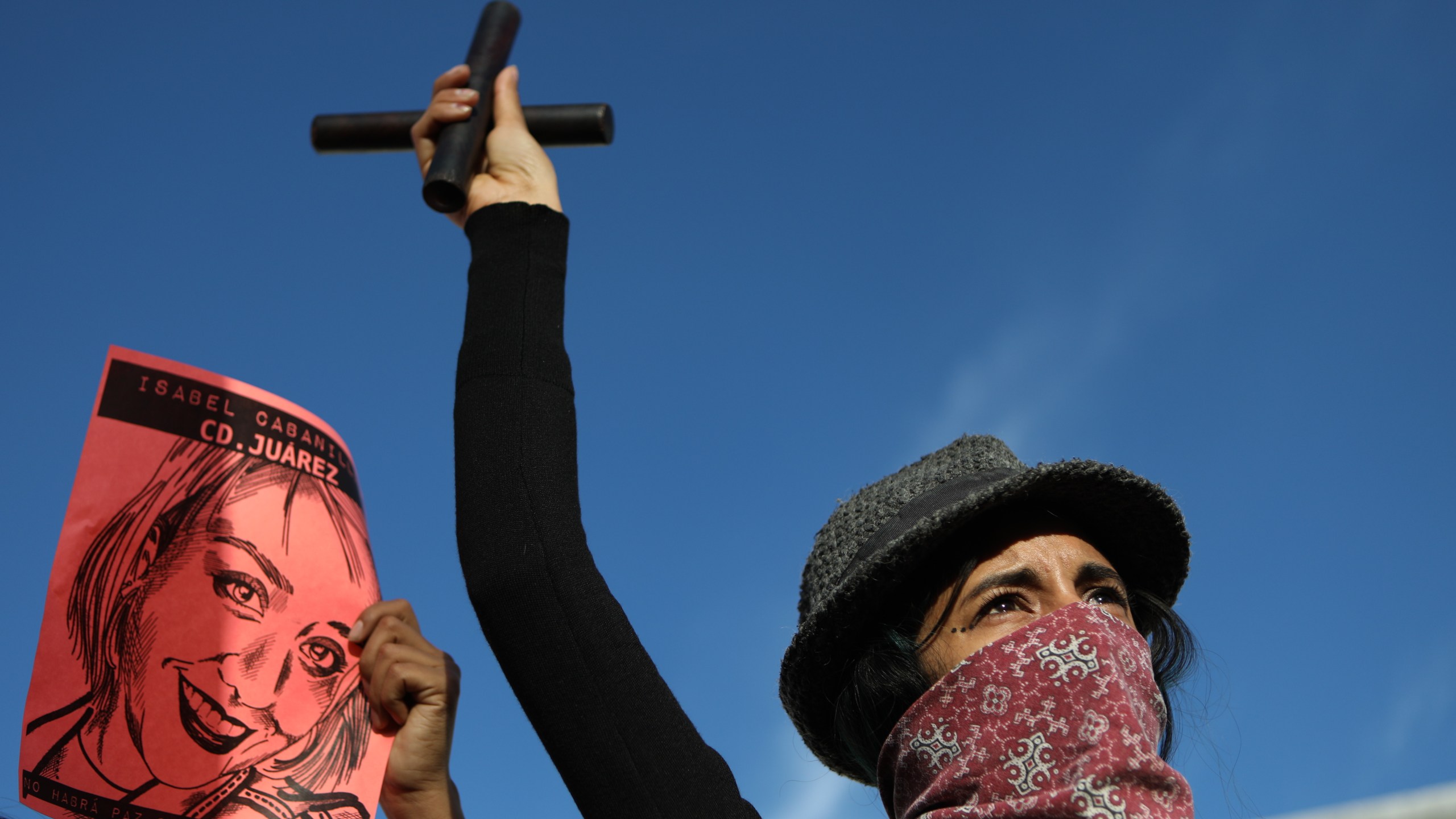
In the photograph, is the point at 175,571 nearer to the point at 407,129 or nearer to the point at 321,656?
the point at 321,656

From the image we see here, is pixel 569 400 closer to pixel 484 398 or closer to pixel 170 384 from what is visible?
pixel 484 398

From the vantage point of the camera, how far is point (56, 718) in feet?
6.85

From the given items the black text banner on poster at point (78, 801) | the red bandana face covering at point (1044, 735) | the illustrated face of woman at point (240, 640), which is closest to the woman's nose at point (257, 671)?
the illustrated face of woman at point (240, 640)

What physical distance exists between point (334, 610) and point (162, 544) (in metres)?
0.38

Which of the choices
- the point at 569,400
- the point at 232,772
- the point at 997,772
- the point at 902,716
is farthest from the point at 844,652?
the point at 232,772

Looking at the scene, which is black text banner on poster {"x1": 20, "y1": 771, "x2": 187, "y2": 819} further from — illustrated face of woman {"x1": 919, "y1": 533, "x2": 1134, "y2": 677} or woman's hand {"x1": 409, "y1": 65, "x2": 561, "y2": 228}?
illustrated face of woman {"x1": 919, "y1": 533, "x2": 1134, "y2": 677}

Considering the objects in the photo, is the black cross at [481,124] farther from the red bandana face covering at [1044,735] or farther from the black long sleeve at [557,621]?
the red bandana face covering at [1044,735]

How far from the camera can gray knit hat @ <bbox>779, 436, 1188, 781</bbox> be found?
250 cm

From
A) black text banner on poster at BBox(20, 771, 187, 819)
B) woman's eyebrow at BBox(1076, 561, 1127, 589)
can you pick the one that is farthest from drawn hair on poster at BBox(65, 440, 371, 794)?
woman's eyebrow at BBox(1076, 561, 1127, 589)

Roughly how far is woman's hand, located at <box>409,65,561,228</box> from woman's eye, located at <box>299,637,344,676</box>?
98 cm

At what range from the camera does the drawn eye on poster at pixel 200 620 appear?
213cm

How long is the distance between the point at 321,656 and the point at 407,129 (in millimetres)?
1128

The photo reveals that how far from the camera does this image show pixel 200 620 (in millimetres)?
2336

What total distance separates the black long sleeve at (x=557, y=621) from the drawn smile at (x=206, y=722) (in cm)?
91
